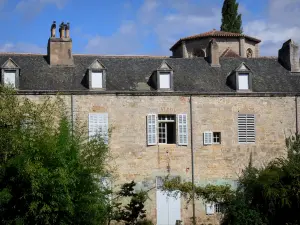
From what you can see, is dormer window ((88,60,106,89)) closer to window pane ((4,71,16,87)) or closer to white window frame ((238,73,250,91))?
window pane ((4,71,16,87))

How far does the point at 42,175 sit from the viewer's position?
19.3 meters

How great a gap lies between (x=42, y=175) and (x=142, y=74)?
12.7 metres

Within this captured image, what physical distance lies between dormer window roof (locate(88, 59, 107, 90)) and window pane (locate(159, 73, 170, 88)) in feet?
9.88

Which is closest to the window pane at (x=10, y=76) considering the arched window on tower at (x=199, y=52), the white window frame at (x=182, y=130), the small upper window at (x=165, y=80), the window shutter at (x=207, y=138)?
the small upper window at (x=165, y=80)

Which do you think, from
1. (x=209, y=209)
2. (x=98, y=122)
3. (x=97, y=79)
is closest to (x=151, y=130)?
(x=98, y=122)

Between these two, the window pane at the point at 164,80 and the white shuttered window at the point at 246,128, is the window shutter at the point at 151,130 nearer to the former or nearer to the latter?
the window pane at the point at 164,80

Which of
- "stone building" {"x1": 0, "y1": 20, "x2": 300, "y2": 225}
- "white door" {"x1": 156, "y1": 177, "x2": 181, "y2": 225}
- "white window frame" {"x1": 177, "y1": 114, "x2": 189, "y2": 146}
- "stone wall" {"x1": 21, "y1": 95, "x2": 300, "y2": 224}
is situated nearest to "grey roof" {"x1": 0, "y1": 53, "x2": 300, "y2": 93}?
"stone building" {"x1": 0, "y1": 20, "x2": 300, "y2": 225}

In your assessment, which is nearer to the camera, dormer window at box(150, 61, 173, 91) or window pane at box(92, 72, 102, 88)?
window pane at box(92, 72, 102, 88)

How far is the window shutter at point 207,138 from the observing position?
29.7m

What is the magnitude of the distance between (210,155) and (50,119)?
10422mm

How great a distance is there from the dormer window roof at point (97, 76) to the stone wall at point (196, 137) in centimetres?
62

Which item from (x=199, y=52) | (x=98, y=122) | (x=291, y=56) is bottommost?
(x=98, y=122)

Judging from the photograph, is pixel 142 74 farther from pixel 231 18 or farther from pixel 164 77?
pixel 231 18

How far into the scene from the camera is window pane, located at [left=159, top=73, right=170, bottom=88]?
2972 centimetres
